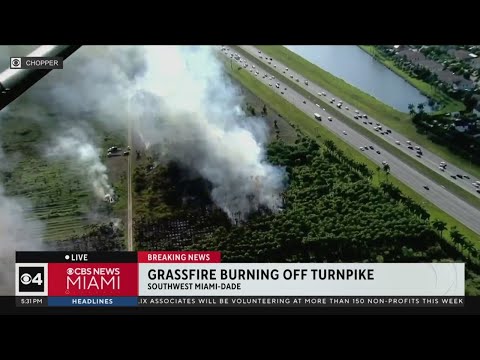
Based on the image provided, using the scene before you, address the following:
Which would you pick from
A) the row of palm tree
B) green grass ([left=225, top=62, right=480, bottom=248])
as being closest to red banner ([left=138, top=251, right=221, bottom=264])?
green grass ([left=225, top=62, right=480, bottom=248])

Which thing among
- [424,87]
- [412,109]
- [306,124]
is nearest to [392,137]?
[412,109]

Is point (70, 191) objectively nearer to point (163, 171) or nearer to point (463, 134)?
point (163, 171)

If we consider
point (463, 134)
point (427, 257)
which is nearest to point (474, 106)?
point (463, 134)

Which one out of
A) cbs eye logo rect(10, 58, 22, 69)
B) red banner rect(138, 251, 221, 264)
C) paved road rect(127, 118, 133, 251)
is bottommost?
red banner rect(138, 251, 221, 264)

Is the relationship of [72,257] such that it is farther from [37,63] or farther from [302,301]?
[302,301]

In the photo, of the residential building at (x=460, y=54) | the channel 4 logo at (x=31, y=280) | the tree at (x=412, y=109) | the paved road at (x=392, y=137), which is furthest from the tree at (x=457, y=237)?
the channel 4 logo at (x=31, y=280)

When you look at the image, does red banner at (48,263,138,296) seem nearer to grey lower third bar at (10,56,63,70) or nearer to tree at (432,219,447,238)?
grey lower third bar at (10,56,63,70)
